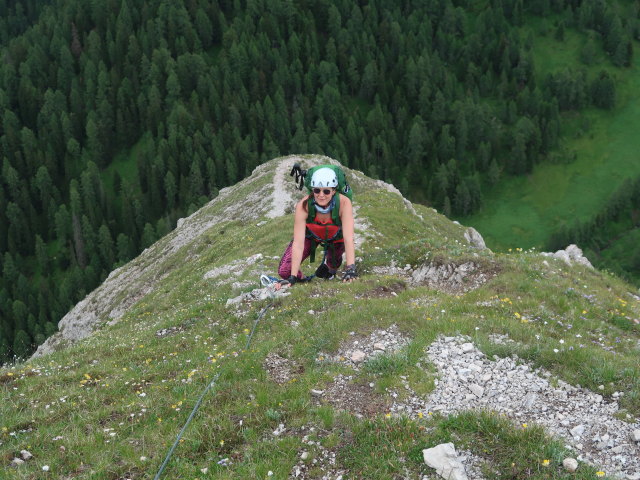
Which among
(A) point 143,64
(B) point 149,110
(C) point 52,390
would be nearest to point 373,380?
(C) point 52,390

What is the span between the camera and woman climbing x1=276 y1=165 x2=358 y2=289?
15414 millimetres

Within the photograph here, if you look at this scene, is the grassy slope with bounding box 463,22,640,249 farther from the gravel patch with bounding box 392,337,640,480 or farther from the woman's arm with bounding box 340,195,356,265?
the gravel patch with bounding box 392,337,640,480

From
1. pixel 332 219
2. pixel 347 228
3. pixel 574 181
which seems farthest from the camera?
pixel 574 181

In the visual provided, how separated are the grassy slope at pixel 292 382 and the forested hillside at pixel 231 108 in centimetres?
11671

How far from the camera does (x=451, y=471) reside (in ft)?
27.7

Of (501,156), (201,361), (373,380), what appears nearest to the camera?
(373,380)

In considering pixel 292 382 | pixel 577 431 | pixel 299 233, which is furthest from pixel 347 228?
pixel 577 431

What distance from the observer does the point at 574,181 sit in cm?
14550

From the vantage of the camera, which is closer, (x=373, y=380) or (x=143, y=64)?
(x=373, y=380)

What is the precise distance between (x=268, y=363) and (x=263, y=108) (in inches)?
6235

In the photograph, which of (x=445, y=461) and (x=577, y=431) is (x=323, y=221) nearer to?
(x=445, y=461)

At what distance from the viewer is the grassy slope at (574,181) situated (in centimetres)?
13512

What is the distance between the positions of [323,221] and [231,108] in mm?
152688

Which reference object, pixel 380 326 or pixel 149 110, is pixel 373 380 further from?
pixel 149 110
